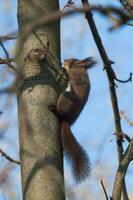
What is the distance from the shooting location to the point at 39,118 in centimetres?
189

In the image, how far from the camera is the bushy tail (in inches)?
84.1

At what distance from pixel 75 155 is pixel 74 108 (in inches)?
9.7

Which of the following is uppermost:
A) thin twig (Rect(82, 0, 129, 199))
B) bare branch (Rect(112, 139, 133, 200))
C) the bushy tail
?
thin twig (Rect(82, 0, 129, 199))

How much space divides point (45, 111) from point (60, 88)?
153mm

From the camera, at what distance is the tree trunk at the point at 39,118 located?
178 cm

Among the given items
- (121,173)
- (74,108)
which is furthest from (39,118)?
(74,108)

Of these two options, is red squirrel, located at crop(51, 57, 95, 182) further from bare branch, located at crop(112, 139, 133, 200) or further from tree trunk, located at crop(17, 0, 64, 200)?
bare branch, located at crop(112, 139, 133, 200)

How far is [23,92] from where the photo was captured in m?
1.95

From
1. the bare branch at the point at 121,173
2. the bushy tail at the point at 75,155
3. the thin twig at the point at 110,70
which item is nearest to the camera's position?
the bare branch at the point at 121,173

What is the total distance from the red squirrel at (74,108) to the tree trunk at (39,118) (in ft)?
0.25

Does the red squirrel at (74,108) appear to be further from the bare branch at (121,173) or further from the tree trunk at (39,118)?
the bare branch at (121,173)

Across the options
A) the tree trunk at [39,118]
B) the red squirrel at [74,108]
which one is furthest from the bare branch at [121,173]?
the red squirrel at [74,108]

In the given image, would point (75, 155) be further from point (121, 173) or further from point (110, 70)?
point (121, 173)

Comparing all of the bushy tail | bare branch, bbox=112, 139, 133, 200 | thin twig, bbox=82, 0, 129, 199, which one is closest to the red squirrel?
the bushy tail
